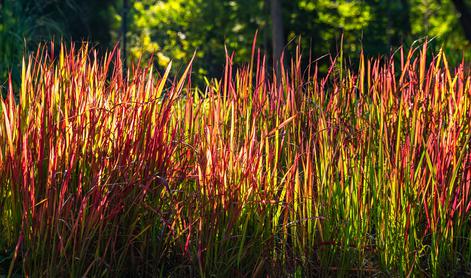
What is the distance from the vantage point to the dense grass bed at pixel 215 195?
113 inches

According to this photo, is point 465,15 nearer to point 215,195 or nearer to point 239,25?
point 239,25

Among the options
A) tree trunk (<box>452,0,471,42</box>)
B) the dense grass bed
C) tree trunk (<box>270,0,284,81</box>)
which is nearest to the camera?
the dense grass bed

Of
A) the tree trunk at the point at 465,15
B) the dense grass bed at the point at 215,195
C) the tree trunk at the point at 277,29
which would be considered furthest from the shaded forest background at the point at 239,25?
the dense grass bed at the point at 215,195

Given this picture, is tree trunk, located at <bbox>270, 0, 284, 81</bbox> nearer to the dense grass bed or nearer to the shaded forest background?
the shaded forest background

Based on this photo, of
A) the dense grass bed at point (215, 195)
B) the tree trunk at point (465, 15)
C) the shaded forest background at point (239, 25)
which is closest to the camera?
the dense grass bed at point (215, 195)

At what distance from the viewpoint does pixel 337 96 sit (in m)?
3.49

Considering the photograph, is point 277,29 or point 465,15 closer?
point 277,29

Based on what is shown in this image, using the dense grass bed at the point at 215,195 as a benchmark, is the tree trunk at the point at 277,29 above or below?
above

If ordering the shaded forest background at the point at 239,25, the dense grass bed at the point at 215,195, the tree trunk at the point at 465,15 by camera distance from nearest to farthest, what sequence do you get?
1. the dense grass bed at the point at 215,195
2. the tree trunk at the point at 465,15
3. the shaded forest background at the point at 239,25

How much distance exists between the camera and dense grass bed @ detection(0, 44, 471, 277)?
2.88 metres

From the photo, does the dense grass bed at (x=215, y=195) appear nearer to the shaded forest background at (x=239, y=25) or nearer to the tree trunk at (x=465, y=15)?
the tree trunk at (x=465, y=15)

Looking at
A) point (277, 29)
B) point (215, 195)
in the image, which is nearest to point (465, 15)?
point (277, 29)

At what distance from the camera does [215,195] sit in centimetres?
290

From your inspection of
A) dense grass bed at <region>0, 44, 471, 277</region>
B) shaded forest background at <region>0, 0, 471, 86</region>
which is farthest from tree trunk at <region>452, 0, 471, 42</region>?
dense grass bed at <region>0, 44, 471, 277</region>
